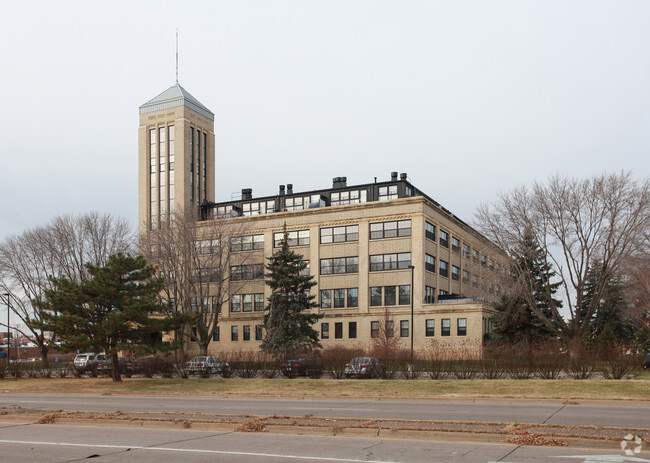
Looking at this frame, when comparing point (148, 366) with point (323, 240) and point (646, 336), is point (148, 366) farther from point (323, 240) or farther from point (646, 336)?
point (646, 336)

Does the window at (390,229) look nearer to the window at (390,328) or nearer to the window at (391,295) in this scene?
the window at (391,295)

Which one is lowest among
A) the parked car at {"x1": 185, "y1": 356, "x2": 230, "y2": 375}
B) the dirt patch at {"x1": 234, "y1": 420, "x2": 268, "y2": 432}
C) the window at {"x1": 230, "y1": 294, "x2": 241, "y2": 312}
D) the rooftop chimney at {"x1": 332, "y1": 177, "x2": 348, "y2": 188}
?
the parked car at {"x1": 185, "y1": 356, "x2": 230, "y2": 375}

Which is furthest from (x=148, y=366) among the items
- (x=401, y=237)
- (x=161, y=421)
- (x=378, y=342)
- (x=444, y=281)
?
(x=444, y=281)

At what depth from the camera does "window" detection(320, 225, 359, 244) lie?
64812 mm

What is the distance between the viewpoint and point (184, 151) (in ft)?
257

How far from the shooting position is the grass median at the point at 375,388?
76.1ft

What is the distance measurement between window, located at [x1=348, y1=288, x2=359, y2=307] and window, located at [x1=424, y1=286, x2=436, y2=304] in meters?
7.00

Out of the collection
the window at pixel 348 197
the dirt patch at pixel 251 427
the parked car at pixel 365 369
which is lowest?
the parked car at pixel 365 369

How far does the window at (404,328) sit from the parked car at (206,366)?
2310cm

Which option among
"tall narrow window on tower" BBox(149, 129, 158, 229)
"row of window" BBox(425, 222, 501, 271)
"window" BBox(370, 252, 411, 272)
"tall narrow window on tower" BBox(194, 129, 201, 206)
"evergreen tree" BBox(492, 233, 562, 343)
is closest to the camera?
"evergreen tree" BBox(492, 233, 562, 343)

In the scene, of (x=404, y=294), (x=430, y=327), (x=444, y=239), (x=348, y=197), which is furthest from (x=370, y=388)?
(x=348, y=197)

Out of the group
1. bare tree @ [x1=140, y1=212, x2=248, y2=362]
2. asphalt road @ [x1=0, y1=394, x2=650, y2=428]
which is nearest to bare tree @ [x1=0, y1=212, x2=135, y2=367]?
bare tree @ [x1=140, y1=212, x2=248, y2=362]

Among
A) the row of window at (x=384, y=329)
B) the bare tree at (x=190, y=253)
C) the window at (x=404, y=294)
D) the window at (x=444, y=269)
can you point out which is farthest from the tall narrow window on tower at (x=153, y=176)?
the window at (x=444, y=269)

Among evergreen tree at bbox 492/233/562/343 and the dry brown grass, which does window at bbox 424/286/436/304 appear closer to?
evergreen tree at bbox 492/233/562/343
